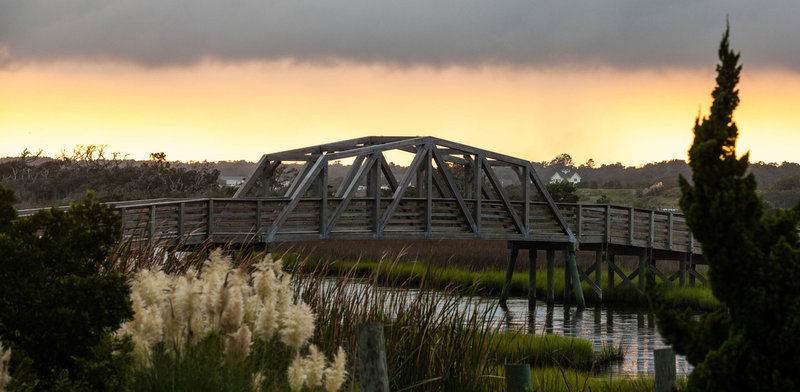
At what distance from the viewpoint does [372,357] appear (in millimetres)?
6484

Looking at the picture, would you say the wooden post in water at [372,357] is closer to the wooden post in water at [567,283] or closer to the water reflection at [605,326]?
the water reflection at [605,326]

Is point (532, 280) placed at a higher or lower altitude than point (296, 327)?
lower

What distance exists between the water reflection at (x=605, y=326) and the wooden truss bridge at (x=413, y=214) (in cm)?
156

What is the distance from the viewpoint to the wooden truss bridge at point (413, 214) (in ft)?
85.2

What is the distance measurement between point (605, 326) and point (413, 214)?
6.65m

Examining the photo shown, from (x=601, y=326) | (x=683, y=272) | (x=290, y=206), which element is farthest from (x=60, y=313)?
(x=683, y=272)

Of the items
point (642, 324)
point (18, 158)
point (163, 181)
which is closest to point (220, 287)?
point (642, 324)

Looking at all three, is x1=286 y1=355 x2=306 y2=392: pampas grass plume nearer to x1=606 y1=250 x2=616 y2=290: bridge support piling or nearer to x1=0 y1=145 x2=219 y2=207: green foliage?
x1=606 y1=250 x2=616 y2=290: bridge support piling

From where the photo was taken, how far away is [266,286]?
553 cm

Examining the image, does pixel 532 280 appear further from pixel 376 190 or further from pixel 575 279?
pixel 376 190

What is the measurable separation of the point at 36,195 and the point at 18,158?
Answer: 23.1 metres

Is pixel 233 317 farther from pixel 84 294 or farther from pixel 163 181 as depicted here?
pixel 163 181

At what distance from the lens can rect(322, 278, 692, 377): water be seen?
780 inches

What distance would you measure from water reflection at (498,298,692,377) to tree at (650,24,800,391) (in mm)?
11425
